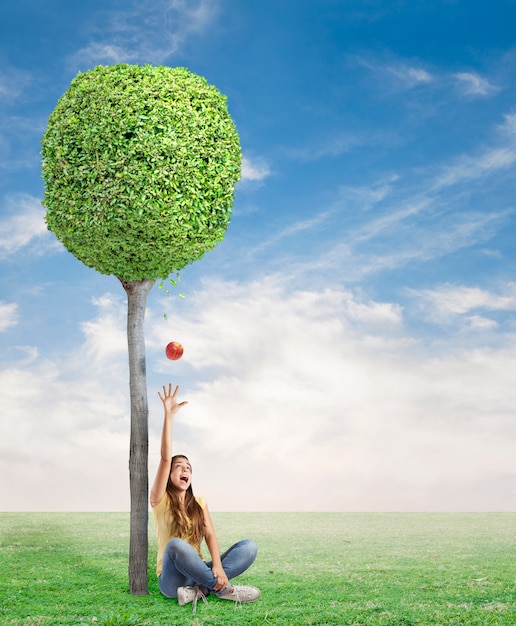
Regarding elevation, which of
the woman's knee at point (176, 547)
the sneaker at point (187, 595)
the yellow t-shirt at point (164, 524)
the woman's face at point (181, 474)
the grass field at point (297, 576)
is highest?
the woman's face at point (181, 474)

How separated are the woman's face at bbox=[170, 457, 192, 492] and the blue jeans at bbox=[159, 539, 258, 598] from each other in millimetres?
621

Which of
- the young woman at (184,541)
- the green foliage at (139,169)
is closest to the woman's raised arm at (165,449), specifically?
the young woman at (184,541)

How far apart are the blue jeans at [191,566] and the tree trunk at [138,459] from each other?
1.83 feet

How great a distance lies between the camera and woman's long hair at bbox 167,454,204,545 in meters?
7.16

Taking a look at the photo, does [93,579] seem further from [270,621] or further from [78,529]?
[78,529]

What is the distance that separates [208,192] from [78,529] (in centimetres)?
852

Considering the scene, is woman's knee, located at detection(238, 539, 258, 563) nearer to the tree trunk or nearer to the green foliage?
the tree trunk

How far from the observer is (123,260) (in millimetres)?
7660

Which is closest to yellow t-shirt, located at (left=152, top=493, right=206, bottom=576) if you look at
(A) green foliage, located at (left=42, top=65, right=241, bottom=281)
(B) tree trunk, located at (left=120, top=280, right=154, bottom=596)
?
(B) tree trunk, located at (left=120, top=280, right=154, bottom=596)

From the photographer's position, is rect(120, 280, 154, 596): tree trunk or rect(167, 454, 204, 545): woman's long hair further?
rect(120, 280, 154, 596): tree trunk

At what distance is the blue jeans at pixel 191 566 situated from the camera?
6.82 m

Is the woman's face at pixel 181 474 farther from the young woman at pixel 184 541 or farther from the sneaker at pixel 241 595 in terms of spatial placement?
the sneaker at pixel 241 595

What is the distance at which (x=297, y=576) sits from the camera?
8633 millimetres

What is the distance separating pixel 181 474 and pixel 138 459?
0.76m
